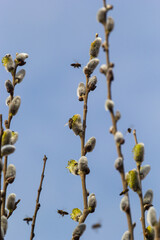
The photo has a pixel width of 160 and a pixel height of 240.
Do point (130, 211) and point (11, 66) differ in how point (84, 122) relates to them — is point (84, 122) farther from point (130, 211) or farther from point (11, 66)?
point (130, 211)

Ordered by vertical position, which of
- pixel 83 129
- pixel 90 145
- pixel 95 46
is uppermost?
pixel 95 46

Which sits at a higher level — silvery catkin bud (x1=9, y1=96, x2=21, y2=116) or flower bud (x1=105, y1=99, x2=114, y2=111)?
silvery catkin bud (x1=9, y1=96, x2=21, y2=116)

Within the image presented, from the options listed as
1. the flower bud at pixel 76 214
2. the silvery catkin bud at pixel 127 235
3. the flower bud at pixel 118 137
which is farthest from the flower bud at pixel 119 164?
the flower bud at pixel 76 214

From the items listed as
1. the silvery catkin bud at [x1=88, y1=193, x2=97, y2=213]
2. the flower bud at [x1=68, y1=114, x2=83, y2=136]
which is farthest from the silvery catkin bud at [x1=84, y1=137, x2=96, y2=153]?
the silvery catkin bud at [x1=88, y1=193, x2=97, y2=213]

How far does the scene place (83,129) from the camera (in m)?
2.78

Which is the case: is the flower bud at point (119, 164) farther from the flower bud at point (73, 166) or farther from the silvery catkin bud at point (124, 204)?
the flower bud at point (73, 166)

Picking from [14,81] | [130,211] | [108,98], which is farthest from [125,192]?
[14,81]

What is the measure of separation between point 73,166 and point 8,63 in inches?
35.6

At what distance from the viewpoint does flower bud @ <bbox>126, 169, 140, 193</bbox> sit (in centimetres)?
217

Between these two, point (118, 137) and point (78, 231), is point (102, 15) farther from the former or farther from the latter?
point (78, 231)

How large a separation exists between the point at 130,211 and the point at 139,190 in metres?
0.25

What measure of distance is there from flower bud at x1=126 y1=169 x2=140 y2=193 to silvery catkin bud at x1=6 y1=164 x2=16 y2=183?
71cm

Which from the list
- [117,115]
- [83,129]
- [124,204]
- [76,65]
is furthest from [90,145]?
[76,65]

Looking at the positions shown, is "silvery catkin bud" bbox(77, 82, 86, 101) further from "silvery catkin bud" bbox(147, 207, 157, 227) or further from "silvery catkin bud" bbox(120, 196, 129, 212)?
"silvery catkin bud" bbox(147, 207, 157, 227)
